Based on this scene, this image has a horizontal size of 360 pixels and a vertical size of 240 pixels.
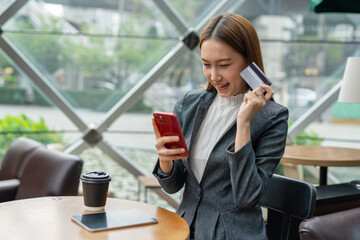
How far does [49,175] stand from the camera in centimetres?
404

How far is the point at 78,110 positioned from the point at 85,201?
3865mm

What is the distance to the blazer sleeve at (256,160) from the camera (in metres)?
2.28

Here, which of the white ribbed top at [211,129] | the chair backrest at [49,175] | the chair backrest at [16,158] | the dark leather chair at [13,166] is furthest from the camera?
the chair backrest at [16,158]

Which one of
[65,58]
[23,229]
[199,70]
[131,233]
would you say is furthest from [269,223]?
[65,58]

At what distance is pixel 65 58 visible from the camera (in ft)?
20.3

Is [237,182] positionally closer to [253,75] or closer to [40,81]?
[253,75]

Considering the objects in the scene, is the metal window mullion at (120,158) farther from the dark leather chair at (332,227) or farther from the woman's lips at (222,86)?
the dark leather chair at (332,227)

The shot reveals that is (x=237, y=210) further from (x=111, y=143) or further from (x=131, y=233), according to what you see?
(x=111, y=143)

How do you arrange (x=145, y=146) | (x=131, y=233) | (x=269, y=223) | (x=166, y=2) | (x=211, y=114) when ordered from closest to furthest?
(x=131, y=233), (x=211, y=114), (x=269, y=223), (x=166, y=2), (x=145, y=146)

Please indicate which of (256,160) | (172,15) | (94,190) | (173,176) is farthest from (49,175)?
Answer: (172,15)

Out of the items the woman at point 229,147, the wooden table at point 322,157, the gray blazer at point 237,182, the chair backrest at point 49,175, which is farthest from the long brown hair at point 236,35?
the wooden table at point 322,157

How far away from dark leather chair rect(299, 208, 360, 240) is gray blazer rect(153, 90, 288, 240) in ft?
0.94

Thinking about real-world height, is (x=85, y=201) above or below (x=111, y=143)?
above

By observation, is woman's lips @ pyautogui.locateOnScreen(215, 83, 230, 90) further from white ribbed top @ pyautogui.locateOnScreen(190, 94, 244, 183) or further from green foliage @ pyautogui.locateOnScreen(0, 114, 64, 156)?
green foliage @ pyautogui.locateOnScreen(0, 114, 64, 156)
